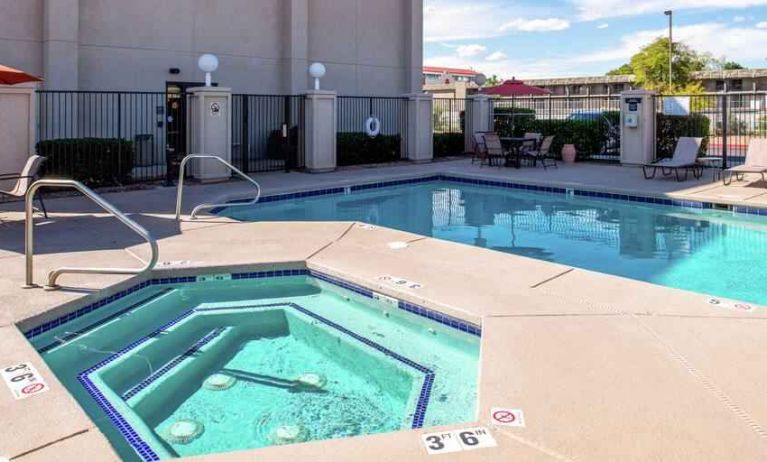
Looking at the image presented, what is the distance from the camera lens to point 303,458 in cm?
298

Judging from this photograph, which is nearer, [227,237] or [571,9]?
[227,237]

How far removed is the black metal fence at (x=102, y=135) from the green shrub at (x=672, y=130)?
12.2m

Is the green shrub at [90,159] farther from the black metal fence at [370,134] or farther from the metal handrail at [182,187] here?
the black metal fence at [370,134]

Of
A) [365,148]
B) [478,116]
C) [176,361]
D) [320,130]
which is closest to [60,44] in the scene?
[320,130]

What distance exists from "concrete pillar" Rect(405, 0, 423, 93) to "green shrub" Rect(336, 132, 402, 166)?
4.05 m

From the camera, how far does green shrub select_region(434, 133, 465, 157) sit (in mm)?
19734

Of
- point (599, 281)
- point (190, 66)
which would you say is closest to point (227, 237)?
point (599, 281)

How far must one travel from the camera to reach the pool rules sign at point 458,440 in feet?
9.97

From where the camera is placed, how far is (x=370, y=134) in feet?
58.0

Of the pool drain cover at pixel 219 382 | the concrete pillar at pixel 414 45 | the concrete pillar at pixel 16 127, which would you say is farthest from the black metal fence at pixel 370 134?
the pool drain cover at pixel 219 382

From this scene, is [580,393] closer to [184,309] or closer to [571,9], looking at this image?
[184,309]

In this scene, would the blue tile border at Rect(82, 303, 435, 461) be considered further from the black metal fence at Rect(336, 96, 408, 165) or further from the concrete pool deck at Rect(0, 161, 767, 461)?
the black metal fence at Rect(336, 96, 408, 165)

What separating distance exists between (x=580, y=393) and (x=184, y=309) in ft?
12.7

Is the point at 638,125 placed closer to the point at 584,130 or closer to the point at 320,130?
the point at 584,130
